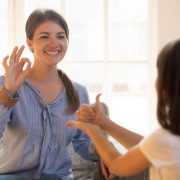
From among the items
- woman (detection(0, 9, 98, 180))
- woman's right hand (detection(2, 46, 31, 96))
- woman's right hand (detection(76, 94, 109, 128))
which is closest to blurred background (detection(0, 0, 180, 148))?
woman (detection(0, 9, 98, 180))

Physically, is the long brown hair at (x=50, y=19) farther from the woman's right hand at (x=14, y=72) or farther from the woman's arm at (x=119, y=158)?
the woman's arm at (x=119, y=158)

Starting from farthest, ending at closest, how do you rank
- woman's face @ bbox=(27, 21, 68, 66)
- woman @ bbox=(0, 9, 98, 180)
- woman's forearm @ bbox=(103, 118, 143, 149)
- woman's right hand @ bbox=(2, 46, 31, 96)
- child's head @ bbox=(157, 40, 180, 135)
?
woman's face @ bbox=(27, 21, 68, 66)
woman @ bbox=(0, 9, 98, 180)
woman's right hand @ bbox=(2, 46, 31, 96)
woman's forearm @ bbox=(103, 118, 143, 149)
child's head @ bbox=(157, 40, 180, 135)

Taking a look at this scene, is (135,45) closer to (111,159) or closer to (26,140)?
(26,140)

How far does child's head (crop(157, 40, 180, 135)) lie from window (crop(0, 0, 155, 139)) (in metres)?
1.96

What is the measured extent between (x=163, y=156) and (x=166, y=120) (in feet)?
0.36

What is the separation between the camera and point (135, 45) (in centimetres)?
321

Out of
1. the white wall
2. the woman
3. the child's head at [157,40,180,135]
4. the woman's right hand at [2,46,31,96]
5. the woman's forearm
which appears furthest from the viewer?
the white wall

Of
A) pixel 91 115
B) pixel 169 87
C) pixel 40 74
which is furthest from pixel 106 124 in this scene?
pixel 40 74

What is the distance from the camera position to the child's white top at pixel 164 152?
120cm

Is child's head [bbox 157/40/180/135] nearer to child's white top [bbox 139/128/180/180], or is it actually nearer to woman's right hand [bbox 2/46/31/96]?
child's white top [bbox 139/128/180/180]

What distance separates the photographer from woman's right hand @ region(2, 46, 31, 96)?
1.61 m

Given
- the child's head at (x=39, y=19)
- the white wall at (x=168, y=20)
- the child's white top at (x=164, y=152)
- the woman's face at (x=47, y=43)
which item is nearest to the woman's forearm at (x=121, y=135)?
the child's white top at (x=164, y=152)

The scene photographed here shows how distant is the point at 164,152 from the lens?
1.20 meters

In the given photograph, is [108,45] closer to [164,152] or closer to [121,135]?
[121,135]
